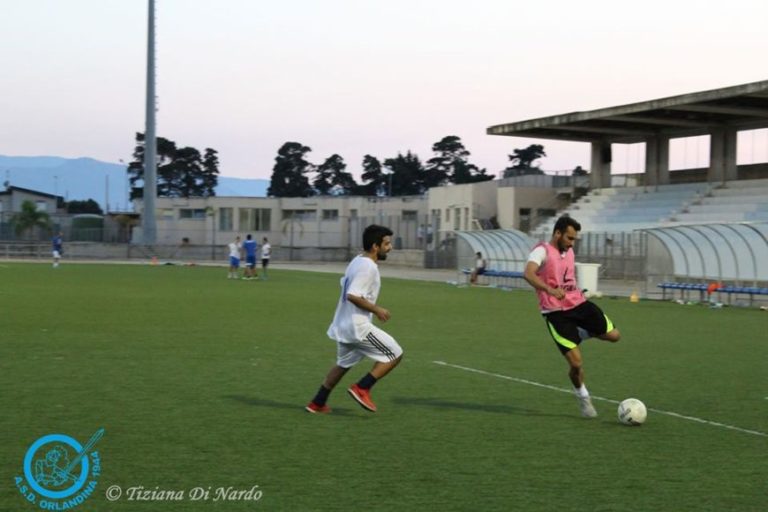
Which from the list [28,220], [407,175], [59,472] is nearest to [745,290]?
[59,472]

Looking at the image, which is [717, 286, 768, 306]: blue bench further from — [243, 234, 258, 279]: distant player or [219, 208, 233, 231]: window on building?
[219, 208, 233, 231]: window on building

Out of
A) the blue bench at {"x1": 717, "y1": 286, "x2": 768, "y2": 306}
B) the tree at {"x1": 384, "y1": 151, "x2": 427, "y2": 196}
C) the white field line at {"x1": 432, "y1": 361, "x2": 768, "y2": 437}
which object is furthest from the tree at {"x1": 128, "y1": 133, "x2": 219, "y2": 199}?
the white field line at {"x1": 432, "y1": 361, "x2": 768, "y2": 437}

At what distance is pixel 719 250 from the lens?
32.2 metres

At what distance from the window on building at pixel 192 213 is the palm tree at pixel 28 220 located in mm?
10754

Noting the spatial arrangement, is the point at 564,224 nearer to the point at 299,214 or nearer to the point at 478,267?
the point at 478,267

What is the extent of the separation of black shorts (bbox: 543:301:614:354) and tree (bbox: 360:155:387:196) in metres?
136

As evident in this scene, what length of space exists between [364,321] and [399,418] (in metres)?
0.97

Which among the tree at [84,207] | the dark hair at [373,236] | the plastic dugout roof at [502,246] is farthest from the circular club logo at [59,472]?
the tree at [84,207]

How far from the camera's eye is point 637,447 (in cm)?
904

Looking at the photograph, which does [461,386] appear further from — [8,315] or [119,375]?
[8,315]

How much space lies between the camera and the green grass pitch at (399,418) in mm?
7398

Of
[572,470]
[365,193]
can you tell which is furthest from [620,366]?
[365,193]

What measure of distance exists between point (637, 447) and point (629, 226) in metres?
43.9

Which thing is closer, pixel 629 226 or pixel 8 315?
pixel 8 315
